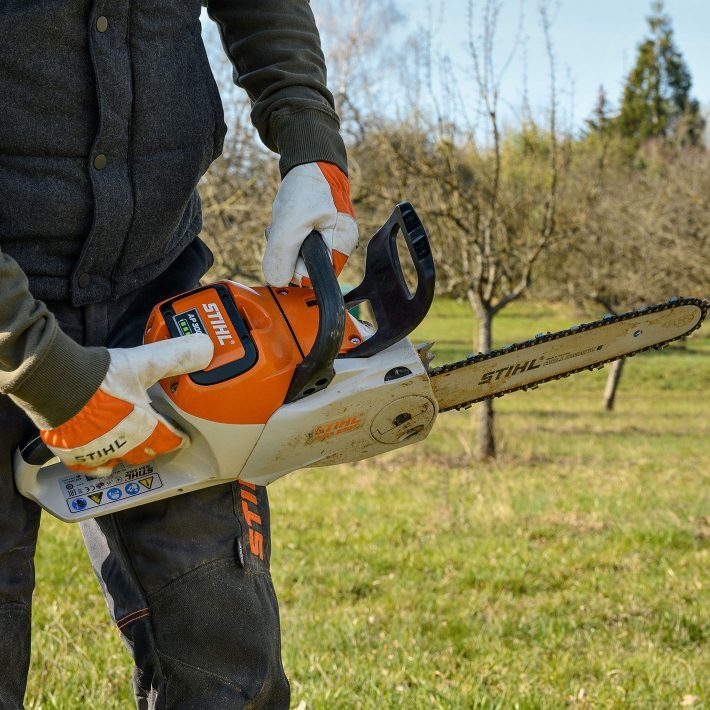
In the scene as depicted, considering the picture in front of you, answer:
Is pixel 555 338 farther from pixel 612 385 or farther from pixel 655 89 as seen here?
pixel 655 89

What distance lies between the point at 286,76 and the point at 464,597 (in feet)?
9.31

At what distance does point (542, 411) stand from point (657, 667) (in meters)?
15.7

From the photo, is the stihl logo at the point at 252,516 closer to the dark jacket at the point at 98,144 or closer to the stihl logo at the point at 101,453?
the stihl logo at the point at 101,453

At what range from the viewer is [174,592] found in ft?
5.05

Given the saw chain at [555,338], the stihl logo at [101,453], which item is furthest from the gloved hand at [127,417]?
the saw chain at [555,338]

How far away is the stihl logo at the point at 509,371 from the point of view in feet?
6.34

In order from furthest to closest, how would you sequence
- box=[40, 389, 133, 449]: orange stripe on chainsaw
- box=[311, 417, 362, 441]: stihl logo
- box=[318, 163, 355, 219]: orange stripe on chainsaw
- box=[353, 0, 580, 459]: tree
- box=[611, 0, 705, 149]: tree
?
box=[611, 0, 705, 149]: tree < box=[353, 0, 580, 459]: tree < box=[318, 163, 355, 219]: orange stripe on chainsaw < box=[311, 417, 362, 441]: stihl logo < box=[40, 389, 133, 449]: orange stripe on chainsaw

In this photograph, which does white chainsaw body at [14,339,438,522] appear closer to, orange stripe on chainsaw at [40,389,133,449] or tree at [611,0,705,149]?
orange stripe on chainsaw at [40,389,133,449]

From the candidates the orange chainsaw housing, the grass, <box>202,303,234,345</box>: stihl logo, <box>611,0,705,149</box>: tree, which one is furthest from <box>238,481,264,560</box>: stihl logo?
<box>611,0,705,149</box>: tree

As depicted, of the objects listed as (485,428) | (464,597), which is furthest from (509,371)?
(485,428)

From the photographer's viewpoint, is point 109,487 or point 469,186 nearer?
point 109,487

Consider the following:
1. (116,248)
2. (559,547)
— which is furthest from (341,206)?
(559,547)

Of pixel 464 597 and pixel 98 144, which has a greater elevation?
pixel 98 144

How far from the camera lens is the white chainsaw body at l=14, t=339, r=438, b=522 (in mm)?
1536
